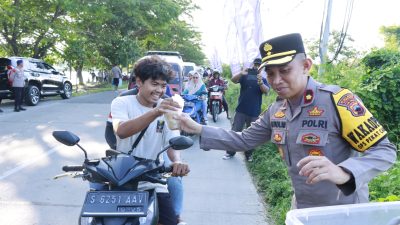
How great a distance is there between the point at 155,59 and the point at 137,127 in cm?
57

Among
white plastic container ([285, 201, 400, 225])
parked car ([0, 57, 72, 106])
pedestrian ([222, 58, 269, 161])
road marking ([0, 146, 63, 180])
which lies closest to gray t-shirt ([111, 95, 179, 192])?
white plastic container ([285, 201, 400, 225])

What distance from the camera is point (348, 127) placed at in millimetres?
1731

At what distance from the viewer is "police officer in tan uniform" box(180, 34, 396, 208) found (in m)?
1.65

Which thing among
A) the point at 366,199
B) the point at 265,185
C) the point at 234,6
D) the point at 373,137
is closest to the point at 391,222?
the point at 373,137

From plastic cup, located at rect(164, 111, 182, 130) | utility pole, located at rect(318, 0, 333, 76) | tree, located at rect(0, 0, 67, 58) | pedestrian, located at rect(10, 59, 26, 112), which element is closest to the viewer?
plastic cup, located at rect(164, 111, 182, 130)

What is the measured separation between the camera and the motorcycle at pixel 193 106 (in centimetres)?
901

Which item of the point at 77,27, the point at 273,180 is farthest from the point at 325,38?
the point at 77,27

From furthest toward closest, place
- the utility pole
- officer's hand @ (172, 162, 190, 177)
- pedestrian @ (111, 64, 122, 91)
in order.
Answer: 1. pedestrian @ (111, 64, 122, 91)
2. the utility pole
3. officer's hand @ (172, 162, 190, 177)

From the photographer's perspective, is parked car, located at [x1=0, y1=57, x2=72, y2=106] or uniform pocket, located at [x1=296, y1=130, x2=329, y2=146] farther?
parked car, located at [x1=0, y1=57, x2=72, y2=106]

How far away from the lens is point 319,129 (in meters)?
1.82

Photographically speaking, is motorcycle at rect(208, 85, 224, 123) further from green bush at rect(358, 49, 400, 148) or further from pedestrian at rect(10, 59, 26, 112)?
pedestrian at rect(10, 59, 26, 112)

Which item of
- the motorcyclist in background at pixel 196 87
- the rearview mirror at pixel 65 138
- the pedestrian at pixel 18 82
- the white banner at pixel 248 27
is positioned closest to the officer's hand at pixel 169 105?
the rearview mirror at pixel 65 138

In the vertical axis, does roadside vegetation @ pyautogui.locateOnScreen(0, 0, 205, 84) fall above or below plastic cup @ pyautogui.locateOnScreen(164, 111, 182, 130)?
above

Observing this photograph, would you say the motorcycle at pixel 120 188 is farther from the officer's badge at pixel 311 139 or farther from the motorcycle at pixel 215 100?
the motorcycle at pixel 215 100
